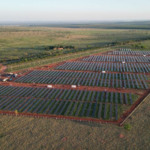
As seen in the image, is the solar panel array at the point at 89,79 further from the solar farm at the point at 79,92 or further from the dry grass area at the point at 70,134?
the dry grass area at the point at 70,134

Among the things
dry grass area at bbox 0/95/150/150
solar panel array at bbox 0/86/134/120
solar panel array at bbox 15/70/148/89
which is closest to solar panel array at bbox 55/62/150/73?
solar panel array at bbox 15/70/148/89

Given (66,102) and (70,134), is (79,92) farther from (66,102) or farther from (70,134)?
(70,134)

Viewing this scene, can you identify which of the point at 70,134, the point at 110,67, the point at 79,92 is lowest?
the point at 70,134

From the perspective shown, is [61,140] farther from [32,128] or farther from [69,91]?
[69,91]

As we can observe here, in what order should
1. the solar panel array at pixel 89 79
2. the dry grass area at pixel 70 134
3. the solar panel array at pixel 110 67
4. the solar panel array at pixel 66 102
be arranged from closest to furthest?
the dry grass area at pixel 70 134
the solar panel array at pixel 66 102
the solar panel array at pixel 89 79
the solar panel array at pixel 110 67

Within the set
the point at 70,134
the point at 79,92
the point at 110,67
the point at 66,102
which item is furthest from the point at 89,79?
the point at 70,134

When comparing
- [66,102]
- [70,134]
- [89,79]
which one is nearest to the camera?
[70,134]

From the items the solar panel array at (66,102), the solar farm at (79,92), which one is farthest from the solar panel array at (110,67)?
the solar panel array at (66,102)

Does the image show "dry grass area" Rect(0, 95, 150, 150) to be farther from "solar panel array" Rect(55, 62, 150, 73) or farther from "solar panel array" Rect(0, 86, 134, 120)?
"solar panel array" Rect(55, 62, 150, 73)

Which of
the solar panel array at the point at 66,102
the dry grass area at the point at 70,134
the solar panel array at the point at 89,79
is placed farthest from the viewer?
the solar panel array at the point at 89,79
